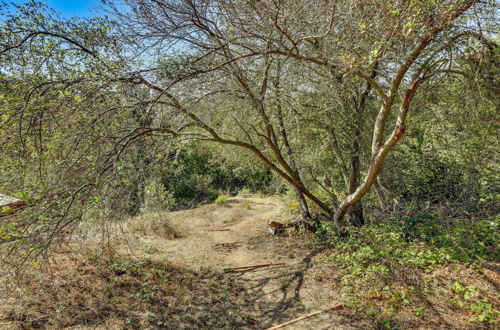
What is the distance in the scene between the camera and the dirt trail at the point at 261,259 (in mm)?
3963

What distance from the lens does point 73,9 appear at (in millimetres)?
3535

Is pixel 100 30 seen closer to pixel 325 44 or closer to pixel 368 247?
pixel 325 44

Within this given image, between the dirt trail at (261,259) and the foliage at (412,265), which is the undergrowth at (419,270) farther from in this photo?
the dirt trail at (261,259)

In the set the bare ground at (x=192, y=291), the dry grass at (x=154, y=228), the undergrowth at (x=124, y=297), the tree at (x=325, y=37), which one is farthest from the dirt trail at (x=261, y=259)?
the tree at (x=325, y=37)

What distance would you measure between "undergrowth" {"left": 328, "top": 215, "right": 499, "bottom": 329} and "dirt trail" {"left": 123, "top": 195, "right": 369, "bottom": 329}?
0.47 metres

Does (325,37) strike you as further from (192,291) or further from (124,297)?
(124,297)

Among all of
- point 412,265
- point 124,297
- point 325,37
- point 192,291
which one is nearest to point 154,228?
point 124,297

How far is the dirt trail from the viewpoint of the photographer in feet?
13.0

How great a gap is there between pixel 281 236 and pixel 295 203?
→ 166 centimetres

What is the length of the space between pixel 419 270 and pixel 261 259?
320 cm

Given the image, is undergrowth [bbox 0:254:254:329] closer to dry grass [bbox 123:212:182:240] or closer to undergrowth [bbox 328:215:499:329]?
undergrowth [bbox 328:215:499:329]

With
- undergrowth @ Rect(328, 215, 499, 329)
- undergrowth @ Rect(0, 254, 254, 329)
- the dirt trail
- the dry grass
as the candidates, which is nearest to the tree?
Answer: undergrowth @ Rect(328, 215, 499, 329)

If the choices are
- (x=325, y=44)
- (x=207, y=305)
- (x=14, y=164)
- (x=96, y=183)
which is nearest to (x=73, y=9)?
(x=14, y=164)

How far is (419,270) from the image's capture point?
4.15 metres
